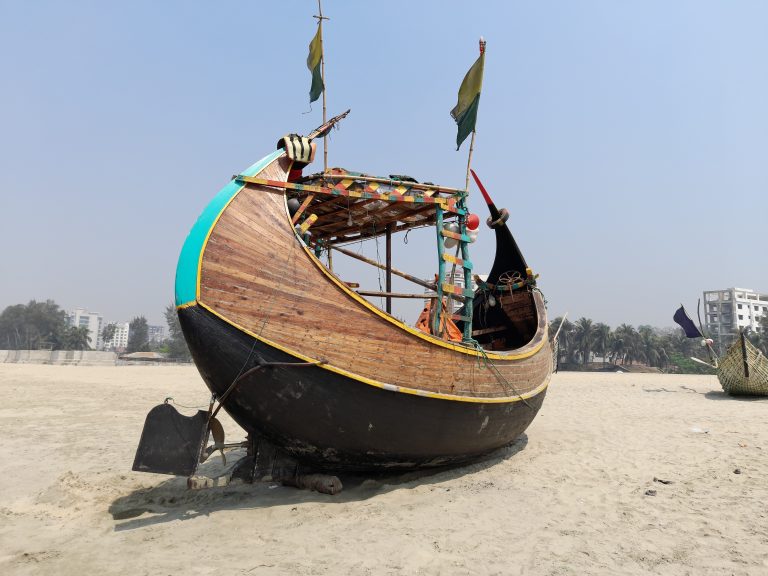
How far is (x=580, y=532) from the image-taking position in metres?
4.06

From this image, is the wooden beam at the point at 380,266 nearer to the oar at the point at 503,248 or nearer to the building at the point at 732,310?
the oar at the point at 503,248

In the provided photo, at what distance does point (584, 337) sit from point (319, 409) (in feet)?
240

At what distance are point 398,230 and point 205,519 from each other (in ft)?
15.5

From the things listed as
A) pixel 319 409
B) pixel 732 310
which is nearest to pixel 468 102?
pixel 319 409

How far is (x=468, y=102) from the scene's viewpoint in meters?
7.59

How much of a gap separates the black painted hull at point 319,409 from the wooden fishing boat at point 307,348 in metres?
0.01

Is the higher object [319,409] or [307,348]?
[307,348]

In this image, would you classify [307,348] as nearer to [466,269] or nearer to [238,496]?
[238,496]

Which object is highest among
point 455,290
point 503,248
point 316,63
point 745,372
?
point 316,63

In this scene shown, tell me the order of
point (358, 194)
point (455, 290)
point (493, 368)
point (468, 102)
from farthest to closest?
point (468, 102)
point (455, 290)
point (493, 368)
point (358, 194)

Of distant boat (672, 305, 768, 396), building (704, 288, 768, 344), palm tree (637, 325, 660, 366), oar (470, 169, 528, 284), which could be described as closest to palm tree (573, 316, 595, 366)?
palm tree (637, 325, 660, 366)

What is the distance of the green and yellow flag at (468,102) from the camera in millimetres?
7293

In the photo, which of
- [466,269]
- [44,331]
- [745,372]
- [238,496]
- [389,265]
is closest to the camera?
[238,496]

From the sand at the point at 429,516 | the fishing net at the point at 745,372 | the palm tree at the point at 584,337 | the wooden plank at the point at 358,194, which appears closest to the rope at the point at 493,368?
the sand at the point at 429,516
